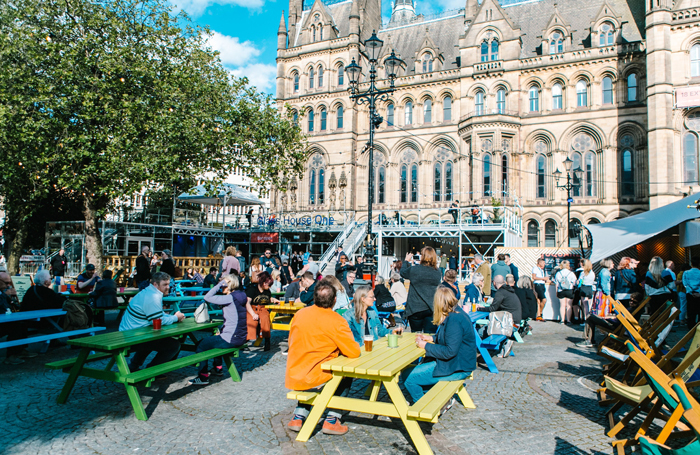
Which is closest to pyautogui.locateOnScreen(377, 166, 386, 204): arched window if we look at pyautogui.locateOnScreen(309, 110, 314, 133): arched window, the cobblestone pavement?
pyautogui.locateOnScreen(309, 110, 314, 133): arched window

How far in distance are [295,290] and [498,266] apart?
629 cm

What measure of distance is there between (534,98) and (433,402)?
3176 centimetres

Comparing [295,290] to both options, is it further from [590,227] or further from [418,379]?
[590,227]

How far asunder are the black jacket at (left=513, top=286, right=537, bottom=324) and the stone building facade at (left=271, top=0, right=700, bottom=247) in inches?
690

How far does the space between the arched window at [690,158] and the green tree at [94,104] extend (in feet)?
84.3

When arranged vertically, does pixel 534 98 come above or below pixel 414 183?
above

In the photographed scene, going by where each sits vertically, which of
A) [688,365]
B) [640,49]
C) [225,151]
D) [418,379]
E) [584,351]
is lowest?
[584,351]

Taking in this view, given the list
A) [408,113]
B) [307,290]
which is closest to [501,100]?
[408,113]

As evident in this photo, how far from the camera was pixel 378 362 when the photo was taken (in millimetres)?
4652

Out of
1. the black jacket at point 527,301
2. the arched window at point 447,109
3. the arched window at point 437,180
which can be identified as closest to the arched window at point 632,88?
the arched window at point 447,109

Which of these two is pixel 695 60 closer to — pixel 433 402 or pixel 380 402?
pixel 433 402

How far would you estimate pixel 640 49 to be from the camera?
2934cm

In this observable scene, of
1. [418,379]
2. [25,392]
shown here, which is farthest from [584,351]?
[25,392]

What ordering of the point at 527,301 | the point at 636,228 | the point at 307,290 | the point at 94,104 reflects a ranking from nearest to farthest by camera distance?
1. the point at 307,290
2. the point at 527,301
3. the point at 636,228
4. the point at 94,104
